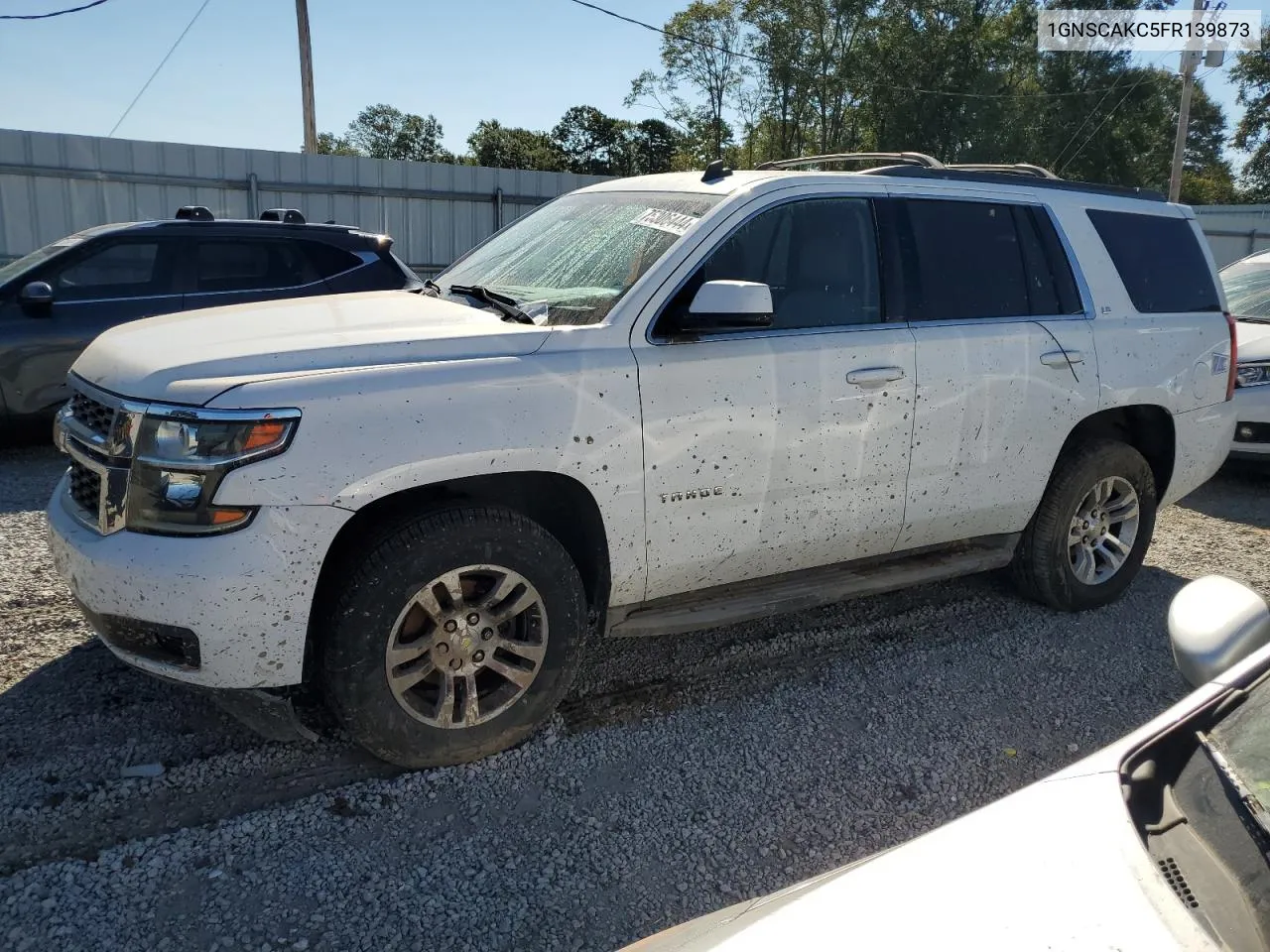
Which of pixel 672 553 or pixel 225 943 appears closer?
pixel 225 943

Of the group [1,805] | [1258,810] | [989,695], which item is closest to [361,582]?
[1,805]

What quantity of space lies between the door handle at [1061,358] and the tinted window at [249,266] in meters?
5.85

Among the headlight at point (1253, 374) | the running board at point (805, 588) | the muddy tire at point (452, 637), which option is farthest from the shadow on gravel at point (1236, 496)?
the muddy tire at point (452, 637)

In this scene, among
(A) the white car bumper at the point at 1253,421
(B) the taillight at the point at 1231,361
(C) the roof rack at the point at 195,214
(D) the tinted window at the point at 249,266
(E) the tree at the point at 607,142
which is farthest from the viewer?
(E) the tree at the point at 607,142

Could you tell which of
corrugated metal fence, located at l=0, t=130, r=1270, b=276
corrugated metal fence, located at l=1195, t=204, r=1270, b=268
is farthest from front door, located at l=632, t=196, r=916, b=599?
corrugated metal fence, located at l=1195, t=204, r=1270, b=268

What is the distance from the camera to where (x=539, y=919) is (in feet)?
8.83

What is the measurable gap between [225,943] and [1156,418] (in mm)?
4780

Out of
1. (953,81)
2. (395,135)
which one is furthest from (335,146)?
(953,81)

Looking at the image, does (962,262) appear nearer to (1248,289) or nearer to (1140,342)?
(1140,342)

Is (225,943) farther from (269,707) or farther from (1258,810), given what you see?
(1258,810)

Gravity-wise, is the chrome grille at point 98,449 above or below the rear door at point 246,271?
below

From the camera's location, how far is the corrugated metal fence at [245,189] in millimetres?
12844

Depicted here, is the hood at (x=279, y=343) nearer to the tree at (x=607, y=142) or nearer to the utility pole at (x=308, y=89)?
the utility pole at (x=308, y=89)

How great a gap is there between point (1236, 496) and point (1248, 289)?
2.52 m
